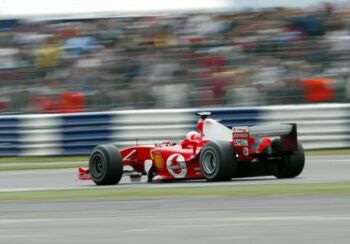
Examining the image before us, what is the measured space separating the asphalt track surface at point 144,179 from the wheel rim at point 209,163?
6.8 inches

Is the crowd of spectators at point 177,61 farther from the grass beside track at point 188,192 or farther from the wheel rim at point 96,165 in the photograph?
the grass beside track at point 188,192

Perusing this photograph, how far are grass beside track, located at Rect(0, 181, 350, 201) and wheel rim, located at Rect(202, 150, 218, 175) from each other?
0.71 meters

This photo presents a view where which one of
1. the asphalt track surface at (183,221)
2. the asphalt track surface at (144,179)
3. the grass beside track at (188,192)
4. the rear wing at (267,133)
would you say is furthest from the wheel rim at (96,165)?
the asphalt track surface at (183,221)

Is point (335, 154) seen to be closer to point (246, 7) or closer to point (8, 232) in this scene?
point (246, 7)

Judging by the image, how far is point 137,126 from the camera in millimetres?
17422

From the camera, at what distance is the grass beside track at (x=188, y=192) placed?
362 inches

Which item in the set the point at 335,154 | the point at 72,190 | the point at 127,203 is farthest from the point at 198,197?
the point at 335,154

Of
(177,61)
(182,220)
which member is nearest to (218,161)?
(182,220)

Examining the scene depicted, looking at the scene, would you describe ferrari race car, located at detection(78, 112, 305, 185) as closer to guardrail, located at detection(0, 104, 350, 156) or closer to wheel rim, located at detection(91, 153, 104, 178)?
wheel rim, located at detection(91, 153, 104, 178)

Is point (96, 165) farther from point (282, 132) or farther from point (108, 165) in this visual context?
point (282, 132)

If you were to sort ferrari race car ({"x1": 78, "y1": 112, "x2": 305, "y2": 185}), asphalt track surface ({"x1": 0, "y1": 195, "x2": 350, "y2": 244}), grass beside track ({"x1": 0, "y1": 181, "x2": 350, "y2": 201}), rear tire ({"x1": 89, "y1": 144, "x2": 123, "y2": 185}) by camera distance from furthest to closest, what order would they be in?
rear tire ({"x1": 89, "y1": 144, "x2": 123, "y2": 185}) → ferrari race car ({"x1": 78, "y1": 112, "x2": 305, "y2": 185}) → grass beside track ({"x1": 0, "y1": 181, "x2": 350, "y2": 201}) → asphalt track surface ({"x1": 0, "y1": 195, "x2": 350, "y2": 244})

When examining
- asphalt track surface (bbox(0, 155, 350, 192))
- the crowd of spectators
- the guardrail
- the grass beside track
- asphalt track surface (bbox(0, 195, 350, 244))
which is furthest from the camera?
the guardrail

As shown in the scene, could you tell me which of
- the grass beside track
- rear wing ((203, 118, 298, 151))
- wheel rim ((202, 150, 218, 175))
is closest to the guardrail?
A: rear wing ((203, 118, 298, 151))

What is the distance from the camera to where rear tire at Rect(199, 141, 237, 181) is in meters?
10.6
